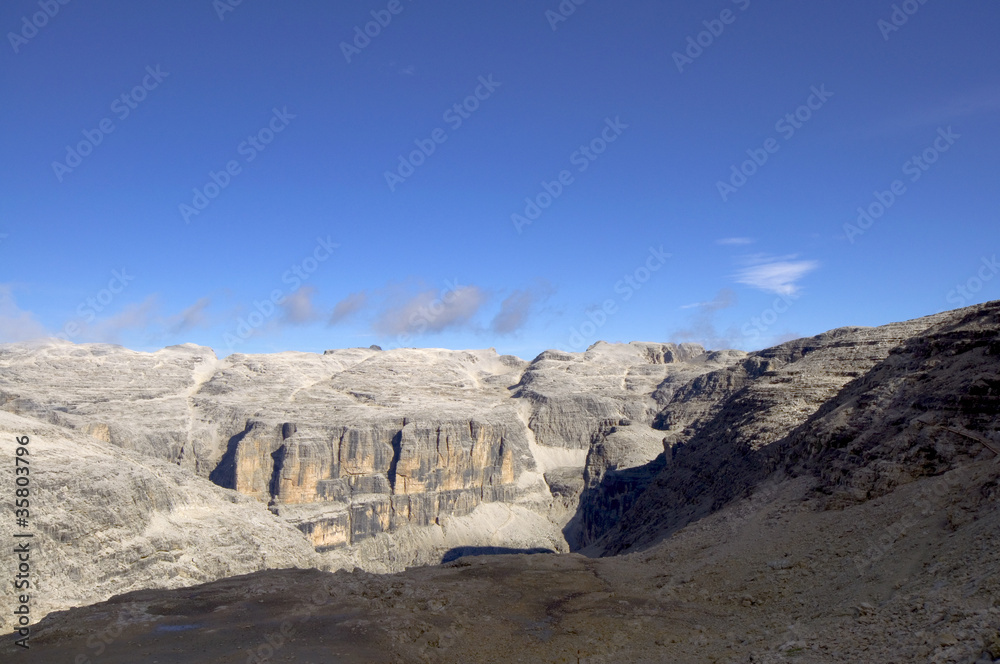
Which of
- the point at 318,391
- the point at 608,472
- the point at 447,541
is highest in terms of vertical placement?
the point at 318,391

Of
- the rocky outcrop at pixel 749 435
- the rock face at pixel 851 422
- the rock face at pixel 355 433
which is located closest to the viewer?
the rock face at pixel 851 422

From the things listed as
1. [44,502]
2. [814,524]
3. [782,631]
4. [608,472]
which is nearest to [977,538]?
[782,631]

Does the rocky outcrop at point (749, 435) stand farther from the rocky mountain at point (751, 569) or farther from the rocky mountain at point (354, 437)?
the rocky mountain at point (354, 437)

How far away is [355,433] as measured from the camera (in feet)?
408

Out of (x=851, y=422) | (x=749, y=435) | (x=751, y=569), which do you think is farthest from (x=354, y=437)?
(x=751, y=569)

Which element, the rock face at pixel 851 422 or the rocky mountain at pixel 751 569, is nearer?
the rocky mountain at pixel 751 569

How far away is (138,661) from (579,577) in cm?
1934

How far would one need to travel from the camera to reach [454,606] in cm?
2541

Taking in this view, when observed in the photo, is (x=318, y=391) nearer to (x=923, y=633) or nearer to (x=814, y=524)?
(x=814, y=524)

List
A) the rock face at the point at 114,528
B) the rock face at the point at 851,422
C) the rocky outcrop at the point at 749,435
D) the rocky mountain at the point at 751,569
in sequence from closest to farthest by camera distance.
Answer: the rocky mountain at the point at 751,569
the rock face at the point at 851,422
the rock face at the point at 114,528
the rocky outcrop at the point at 749,435

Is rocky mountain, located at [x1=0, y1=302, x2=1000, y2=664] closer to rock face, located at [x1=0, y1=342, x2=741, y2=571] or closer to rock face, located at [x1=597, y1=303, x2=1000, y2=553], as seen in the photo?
rock face, located at [x1=597, y1=303, x2=1000, y2=553]

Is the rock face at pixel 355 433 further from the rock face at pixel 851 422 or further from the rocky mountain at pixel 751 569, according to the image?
the rock face at pixel 851 422

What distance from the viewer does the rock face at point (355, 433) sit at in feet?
371

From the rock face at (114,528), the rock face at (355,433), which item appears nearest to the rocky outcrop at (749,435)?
the rock face at (114,528)
